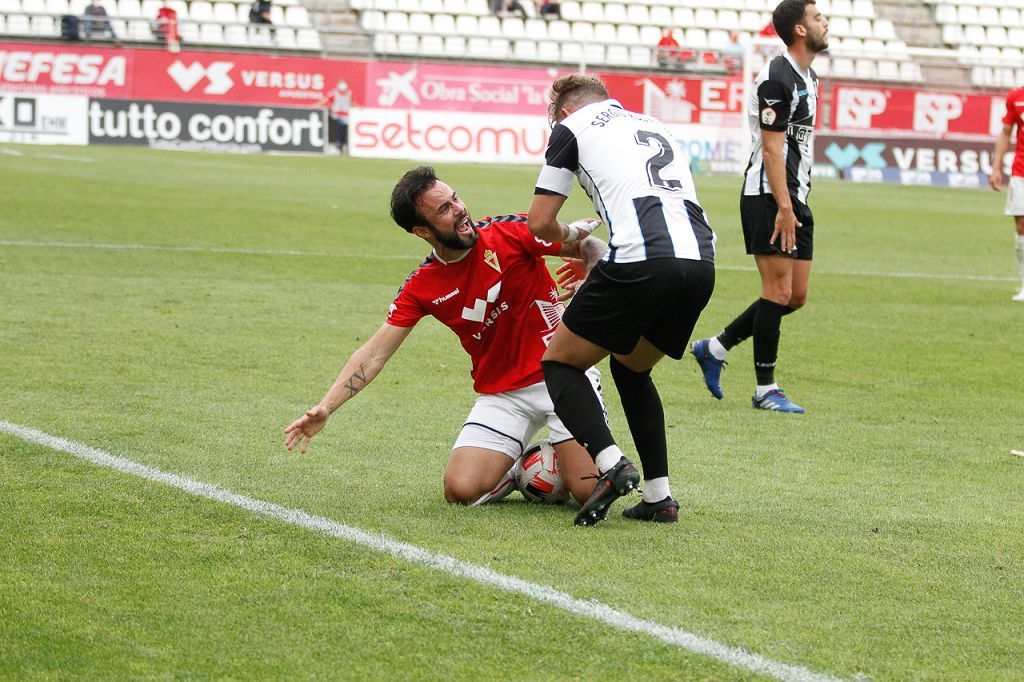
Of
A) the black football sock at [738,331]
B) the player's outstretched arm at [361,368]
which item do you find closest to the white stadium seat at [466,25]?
the black football sock at [738,331]

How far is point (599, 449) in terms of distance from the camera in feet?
15.3

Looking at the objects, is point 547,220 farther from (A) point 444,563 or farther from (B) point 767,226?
(B) point 767,226

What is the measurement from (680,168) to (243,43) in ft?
95.1

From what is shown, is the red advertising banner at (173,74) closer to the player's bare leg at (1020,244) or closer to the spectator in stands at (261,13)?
the spectator in stands at (261,13)

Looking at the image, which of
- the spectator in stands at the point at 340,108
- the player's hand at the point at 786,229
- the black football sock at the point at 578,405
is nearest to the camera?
the black football sock at the point at 578,405

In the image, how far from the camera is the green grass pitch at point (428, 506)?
350 cm

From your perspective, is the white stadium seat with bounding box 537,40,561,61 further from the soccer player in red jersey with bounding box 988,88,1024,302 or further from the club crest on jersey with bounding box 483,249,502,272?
the club crest on jersey with bounding box 483,249,502,272

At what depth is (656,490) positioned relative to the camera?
4.80m

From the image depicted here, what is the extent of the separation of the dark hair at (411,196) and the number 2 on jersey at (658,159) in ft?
2.52

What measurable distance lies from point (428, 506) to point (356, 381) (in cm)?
53

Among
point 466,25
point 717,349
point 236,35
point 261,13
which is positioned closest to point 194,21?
point 236,35

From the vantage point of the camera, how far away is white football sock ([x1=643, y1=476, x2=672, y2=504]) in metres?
4.80

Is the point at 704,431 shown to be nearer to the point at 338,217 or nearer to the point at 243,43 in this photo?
the point at 338,217

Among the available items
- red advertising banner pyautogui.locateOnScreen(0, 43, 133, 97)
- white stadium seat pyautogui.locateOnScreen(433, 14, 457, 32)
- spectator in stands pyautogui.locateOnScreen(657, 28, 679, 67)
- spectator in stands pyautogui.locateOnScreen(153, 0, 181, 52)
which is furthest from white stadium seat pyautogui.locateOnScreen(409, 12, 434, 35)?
red advertising banner pyautogui.locateOnScreen(0, 43, 133, 97)
